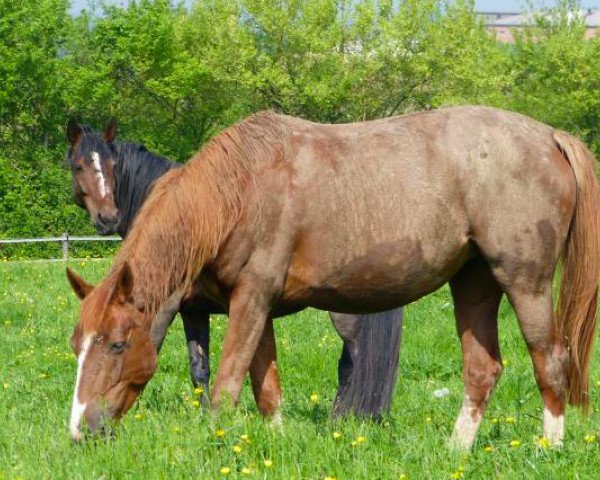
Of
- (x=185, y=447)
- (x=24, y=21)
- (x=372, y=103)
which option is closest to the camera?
(x=185, y=447)

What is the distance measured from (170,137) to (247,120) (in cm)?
3628

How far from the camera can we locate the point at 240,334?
5.46 meters

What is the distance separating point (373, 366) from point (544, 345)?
173 centimetres

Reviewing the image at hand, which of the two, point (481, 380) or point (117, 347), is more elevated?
point (117, 347)

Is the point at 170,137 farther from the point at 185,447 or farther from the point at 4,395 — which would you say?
Result: the point at 185,447

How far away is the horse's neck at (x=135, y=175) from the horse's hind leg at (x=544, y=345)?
3847 millimetres

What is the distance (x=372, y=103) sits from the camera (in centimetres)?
4603

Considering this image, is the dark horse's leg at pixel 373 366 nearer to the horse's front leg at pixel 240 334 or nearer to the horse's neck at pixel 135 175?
the horse's front leg at pixel 240 334

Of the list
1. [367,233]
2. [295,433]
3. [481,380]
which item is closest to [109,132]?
[367,233]

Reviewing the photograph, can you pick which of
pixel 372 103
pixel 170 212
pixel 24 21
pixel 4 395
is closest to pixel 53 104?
pixel 24 21

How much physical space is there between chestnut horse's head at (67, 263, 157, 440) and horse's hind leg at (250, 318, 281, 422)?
30.8 inches

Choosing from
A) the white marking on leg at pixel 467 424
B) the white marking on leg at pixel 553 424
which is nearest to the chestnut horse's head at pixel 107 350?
the white marking on leg at pixel 467 424

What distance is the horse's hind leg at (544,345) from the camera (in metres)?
5.77

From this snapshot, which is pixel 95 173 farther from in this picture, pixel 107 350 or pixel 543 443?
pixel 543 443
